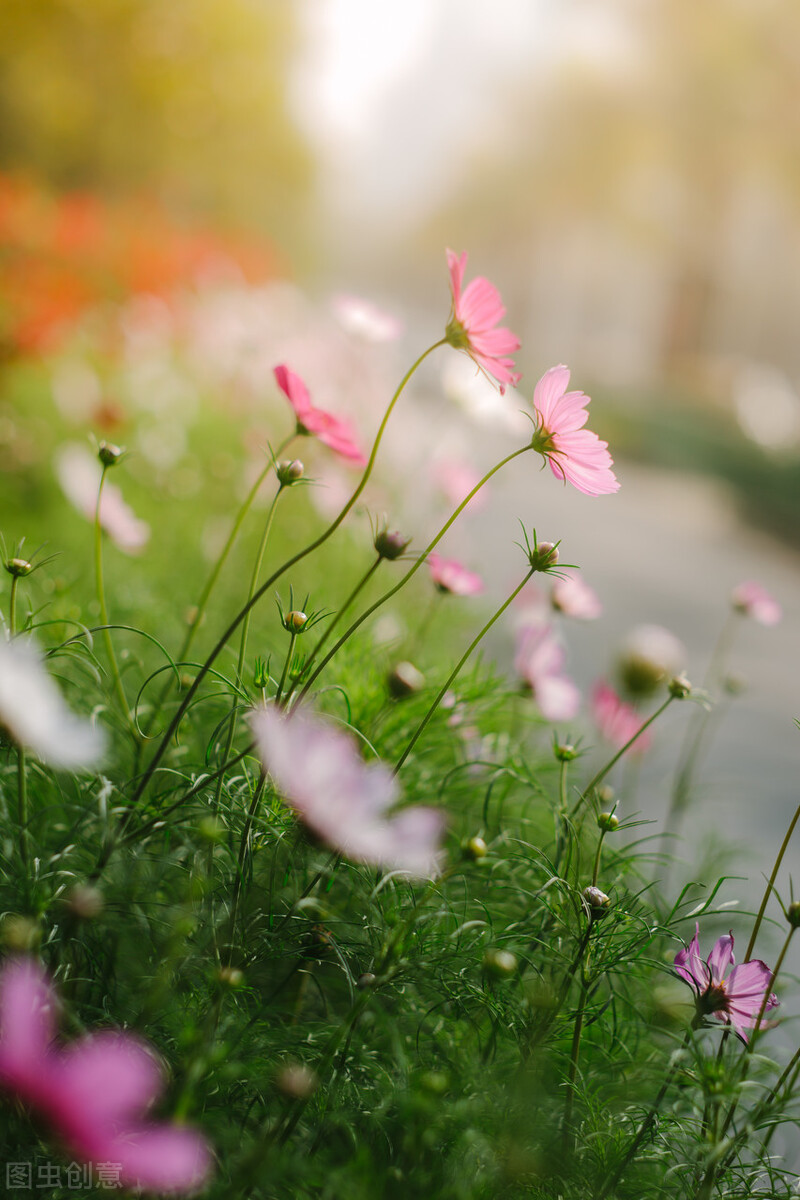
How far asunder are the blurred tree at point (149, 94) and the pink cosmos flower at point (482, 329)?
4.20 m

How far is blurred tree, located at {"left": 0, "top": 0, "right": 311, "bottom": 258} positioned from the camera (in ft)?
15.0

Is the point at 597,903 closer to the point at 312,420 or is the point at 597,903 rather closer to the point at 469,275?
the point at 312,420

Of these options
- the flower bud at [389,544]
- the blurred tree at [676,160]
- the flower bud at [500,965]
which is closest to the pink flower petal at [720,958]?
the flower bud at [500,965]

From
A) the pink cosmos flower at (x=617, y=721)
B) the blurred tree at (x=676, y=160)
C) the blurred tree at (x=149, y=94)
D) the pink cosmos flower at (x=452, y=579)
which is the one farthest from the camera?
the blurred tree at (x=676, y=160)

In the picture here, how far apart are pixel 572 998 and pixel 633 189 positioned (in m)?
7.57

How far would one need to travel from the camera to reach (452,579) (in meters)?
0.54

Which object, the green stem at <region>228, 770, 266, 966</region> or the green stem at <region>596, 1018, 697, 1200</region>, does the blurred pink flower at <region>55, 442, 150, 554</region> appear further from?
the green stem at <region>596, 1018, 697, 1200</region>

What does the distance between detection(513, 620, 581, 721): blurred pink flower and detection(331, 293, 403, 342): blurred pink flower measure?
0.23m

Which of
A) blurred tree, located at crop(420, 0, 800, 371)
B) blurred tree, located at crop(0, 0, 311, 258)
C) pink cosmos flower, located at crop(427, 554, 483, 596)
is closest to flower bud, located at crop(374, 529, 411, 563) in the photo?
pink cosmos flower, located at crop(427, 554, 483, 596)

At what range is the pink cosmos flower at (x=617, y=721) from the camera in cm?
76

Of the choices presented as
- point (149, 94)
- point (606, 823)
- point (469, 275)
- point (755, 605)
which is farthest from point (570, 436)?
point (469, 275)

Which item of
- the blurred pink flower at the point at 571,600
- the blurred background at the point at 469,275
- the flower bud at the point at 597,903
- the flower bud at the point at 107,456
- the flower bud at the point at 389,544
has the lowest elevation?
the flower bud at the point at 597,903

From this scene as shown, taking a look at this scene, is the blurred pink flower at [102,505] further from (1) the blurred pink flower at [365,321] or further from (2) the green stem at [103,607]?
(1) the blurred pink flower at [365,321]

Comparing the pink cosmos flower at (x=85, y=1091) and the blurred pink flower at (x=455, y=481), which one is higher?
the blurred pink flower at (x=455, y=481)
